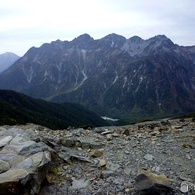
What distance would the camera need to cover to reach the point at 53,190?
37.4 feet

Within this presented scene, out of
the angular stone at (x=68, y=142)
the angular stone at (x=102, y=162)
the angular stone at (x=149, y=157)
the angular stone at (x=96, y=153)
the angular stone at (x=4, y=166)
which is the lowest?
the angular stone at (x=149, y=157)

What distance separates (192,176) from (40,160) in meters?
7.58

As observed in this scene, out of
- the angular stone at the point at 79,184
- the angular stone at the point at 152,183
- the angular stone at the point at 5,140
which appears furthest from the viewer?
the angular stone at the point at 5,140

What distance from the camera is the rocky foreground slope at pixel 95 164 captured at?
10898 millimetres

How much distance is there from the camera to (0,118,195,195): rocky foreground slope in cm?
1090

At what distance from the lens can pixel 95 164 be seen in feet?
45.8

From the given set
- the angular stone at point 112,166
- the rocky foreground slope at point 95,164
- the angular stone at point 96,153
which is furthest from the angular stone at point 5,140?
the angular stone at point 112,166

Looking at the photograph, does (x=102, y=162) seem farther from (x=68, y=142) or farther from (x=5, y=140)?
(x=5, y=140)

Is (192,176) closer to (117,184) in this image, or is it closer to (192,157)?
(192,157)

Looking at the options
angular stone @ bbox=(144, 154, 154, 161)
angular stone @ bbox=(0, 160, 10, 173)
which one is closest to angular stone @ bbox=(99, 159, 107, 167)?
angular stone @ bbox=(144, 154, 154, 161)

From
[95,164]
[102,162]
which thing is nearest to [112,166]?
[102,162]

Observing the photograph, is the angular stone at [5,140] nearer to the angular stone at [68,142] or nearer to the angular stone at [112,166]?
the angular stone at [68,142]

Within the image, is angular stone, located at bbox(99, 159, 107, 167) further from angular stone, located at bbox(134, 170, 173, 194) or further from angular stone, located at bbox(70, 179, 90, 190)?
angular stone, located at bbox(134, 170, 173, 194)

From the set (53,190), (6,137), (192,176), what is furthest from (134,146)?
(6,137)
